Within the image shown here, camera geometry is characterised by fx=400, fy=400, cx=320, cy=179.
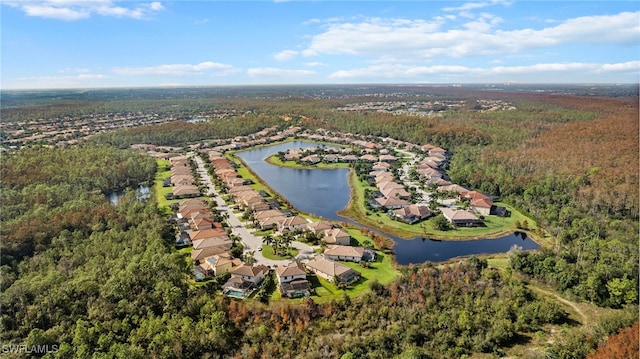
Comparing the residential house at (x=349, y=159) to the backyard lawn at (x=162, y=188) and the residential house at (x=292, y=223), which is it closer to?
the backyard lawn at (x=162, y=188)

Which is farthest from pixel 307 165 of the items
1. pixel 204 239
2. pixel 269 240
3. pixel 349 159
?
pixel 204 239

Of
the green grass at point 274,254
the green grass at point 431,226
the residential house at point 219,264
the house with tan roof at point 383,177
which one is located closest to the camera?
the residential house at point 219,264

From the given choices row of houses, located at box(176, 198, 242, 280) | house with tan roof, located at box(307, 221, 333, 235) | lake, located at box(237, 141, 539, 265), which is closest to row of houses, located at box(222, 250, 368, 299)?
row of houses, located at box(176, 198, 242, 280)

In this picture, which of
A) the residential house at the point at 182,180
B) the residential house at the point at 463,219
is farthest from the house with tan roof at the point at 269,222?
the residential house at the point at 182,180

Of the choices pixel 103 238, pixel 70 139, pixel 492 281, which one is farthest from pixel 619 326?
pixel 70 139

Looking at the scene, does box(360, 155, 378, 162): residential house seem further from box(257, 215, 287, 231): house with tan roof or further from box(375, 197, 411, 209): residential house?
box(257, 215, 287, 231): house with tan roof
